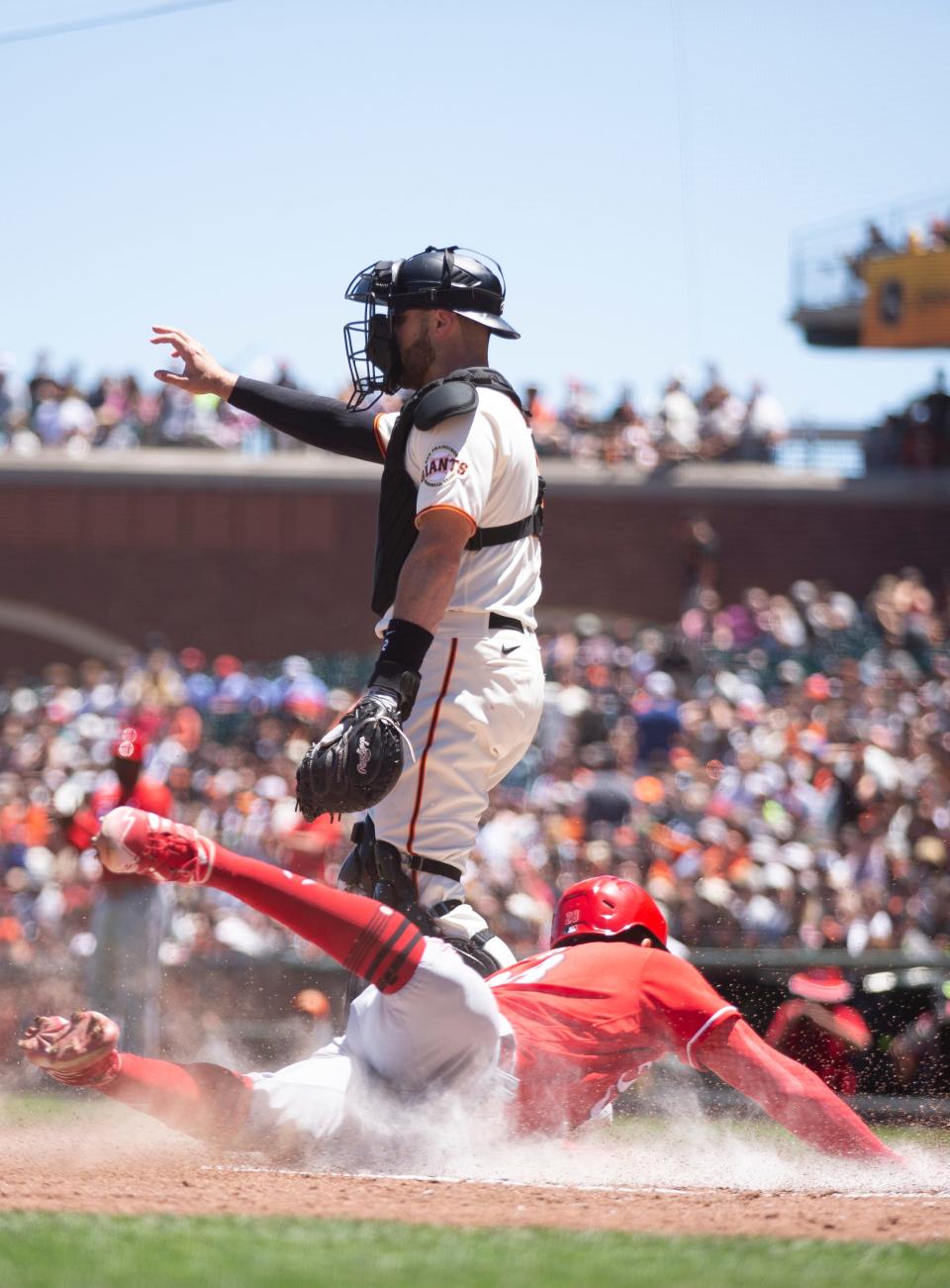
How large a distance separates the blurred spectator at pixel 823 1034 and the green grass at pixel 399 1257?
4.17 metres

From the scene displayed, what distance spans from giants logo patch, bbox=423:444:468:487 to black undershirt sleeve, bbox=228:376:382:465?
70 centimetres

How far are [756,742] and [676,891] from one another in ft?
10.6

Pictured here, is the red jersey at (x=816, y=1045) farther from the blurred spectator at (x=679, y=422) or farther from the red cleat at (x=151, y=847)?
the blurred spectator at (x=679, y=422)

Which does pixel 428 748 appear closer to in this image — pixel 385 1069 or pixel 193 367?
pixel 385 1069

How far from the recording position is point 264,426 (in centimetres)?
2334

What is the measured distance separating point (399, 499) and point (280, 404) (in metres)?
0.78

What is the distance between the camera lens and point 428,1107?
4.02 m

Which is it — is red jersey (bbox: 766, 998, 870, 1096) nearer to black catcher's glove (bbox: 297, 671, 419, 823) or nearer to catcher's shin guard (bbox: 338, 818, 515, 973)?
catcher's shin guard (bbox: 338, 818, 515, 973)

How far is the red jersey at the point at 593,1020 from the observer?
416 centimetres

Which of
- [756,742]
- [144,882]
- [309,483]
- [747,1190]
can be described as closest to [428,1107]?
[747,1190]

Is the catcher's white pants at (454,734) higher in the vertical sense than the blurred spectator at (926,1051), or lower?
higher

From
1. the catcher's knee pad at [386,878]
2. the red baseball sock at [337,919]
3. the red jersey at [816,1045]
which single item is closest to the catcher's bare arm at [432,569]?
the catcher's knee pad at [386,878]

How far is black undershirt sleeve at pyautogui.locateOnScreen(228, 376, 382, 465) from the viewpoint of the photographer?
16.1ft

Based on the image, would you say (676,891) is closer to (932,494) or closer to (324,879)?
(324,879)
